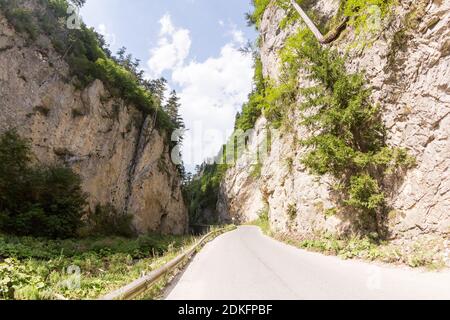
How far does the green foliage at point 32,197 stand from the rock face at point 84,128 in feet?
18.7

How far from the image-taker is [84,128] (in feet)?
102

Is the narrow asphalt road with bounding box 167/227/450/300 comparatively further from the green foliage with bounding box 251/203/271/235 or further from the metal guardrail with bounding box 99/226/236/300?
the green foliage with bounding box 251/203/271/235

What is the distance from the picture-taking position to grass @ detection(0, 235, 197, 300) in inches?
239

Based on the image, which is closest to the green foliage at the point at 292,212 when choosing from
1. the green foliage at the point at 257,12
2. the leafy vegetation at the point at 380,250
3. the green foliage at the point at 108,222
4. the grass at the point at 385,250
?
the leafy vegetation at the point at 380,250

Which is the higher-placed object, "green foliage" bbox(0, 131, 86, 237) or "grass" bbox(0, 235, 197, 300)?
"green foliage" bbox(0, 131, 86, 237)

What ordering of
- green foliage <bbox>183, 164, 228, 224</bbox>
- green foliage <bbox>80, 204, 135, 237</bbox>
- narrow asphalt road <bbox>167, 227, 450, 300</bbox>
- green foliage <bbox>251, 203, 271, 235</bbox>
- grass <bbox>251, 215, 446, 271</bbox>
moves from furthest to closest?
green foliage <bbox>183, 164, 228, 224</bbox> < green foliage <bbox>251, 203, 271, 235</bbox> < green foliage <bbox>80, 204, 135, 237</bbox> < grass <bbox>251, 215, 446, 271</bbox> < narrow asphalt road <bbox>167, 227, 450, 300</bbox>

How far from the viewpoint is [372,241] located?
1116 cm

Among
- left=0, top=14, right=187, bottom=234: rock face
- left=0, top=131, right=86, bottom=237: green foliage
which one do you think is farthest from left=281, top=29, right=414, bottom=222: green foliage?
left=0, top=14, right=187, bottom=234: rock face

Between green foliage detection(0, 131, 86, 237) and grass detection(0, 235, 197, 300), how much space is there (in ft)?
8.93

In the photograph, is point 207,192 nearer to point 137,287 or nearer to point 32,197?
point 32,197

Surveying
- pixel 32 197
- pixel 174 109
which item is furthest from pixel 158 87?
pixel 32 197

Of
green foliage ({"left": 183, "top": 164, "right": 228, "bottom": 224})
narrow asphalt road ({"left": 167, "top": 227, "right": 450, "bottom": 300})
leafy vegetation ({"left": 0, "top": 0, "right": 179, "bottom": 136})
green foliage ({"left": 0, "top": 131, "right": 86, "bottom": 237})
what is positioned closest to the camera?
narrow asphalt road ({"left": 167, "top": 227, "right": 450, "bottom": 300})

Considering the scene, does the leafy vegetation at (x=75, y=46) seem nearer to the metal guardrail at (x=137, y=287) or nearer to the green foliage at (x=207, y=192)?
the metal guardrail at (x=137, y=287)

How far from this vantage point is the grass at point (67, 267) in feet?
19.9
